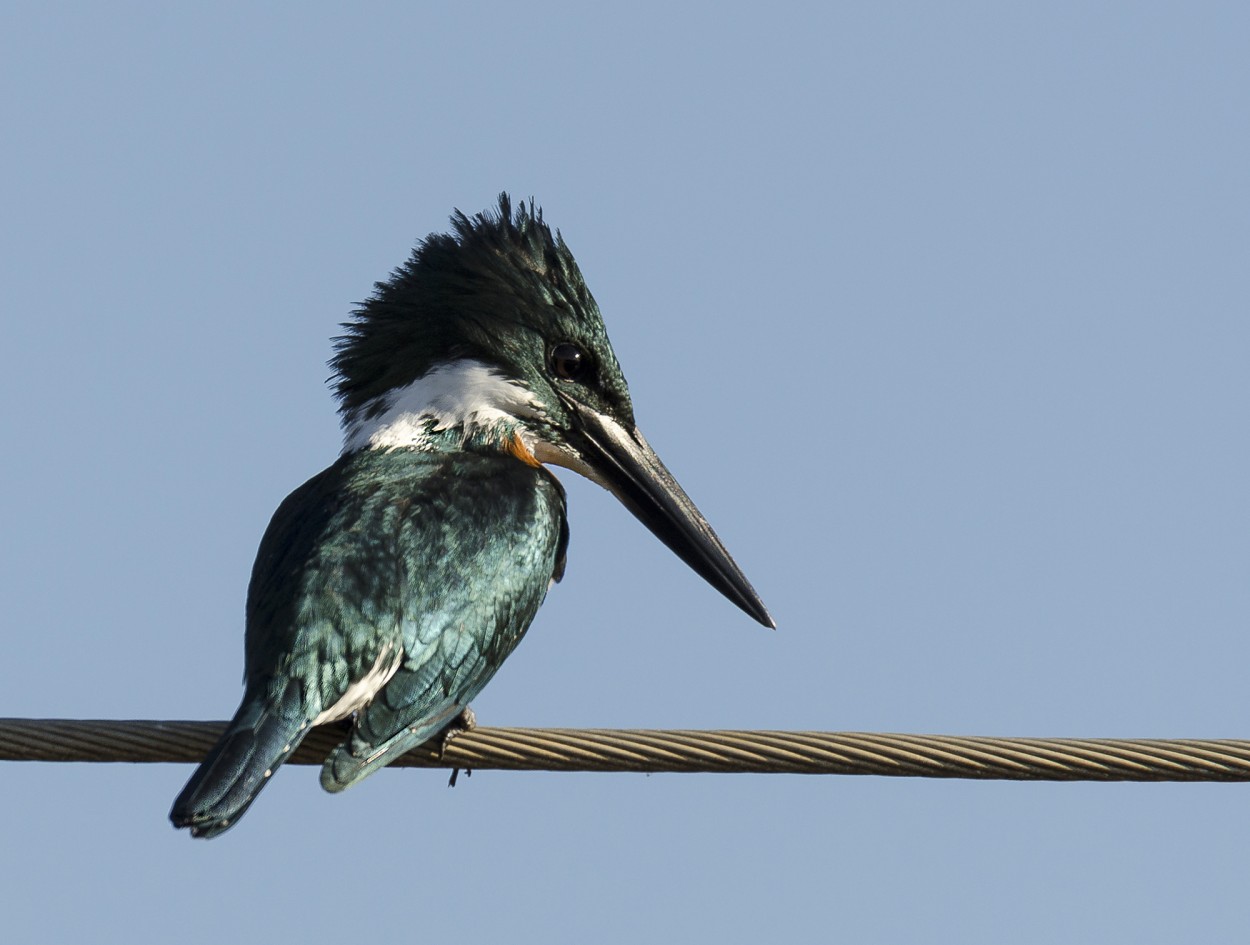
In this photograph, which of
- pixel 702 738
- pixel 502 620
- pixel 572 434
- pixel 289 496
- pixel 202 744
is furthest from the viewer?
pixel 572 434

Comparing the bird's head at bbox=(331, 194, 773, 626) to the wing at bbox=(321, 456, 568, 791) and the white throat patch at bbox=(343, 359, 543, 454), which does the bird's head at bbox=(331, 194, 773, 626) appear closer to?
the white throat patch at bbox=(343, 359, 543, 454)

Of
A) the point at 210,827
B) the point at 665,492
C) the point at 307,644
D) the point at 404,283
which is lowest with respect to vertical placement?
the point at 210,827

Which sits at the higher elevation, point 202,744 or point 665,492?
point 665,492

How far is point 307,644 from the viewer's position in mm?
4102

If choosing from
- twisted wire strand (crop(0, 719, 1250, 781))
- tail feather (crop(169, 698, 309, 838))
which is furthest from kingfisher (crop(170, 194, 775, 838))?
twisted wire strand (crop(0, 719, 1250, 781))

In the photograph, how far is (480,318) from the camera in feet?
18.0

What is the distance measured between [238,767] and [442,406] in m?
1.71

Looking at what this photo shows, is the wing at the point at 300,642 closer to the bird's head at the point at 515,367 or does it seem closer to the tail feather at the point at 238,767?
the tail feather at the point at 238,767

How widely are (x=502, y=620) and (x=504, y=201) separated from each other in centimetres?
173

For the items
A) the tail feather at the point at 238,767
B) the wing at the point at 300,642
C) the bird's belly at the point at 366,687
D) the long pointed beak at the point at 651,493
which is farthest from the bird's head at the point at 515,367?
the tail feather at the point at 238,767

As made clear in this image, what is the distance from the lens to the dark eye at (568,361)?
5551mm

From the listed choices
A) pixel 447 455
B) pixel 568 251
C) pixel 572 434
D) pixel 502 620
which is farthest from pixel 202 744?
pixel 568 251

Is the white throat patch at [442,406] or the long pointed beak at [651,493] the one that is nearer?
the white throat patch at [442,406]

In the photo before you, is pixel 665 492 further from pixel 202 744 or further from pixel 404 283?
pixel 202 744
